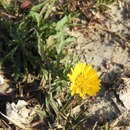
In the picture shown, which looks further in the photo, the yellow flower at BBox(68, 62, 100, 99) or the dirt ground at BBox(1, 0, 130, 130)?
the dirt ground at BBox(1, 0, 130, 130)

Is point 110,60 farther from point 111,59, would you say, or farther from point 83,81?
point 83,81

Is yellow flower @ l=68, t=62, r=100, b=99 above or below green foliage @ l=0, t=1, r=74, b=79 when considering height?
below

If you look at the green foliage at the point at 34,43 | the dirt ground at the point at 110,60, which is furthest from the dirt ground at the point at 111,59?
the green foliage at the point at 34,43

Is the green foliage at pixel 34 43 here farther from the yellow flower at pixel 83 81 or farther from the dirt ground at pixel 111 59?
the dirt ground at pixel 111 59

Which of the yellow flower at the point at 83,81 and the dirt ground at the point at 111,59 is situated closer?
the yellow flower at the point at 83,81

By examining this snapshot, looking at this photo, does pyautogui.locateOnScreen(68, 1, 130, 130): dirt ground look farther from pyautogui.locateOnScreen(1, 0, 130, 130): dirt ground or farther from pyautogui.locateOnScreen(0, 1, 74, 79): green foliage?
pyautogui.locateOnScreen(0, 1, 74, 79): green foliage

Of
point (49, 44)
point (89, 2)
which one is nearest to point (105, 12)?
point (89, 2)

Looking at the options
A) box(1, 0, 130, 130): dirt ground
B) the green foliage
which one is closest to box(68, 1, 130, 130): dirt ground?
box(1, 0, 130, 130): dirt ground

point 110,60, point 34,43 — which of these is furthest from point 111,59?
point 34,43
